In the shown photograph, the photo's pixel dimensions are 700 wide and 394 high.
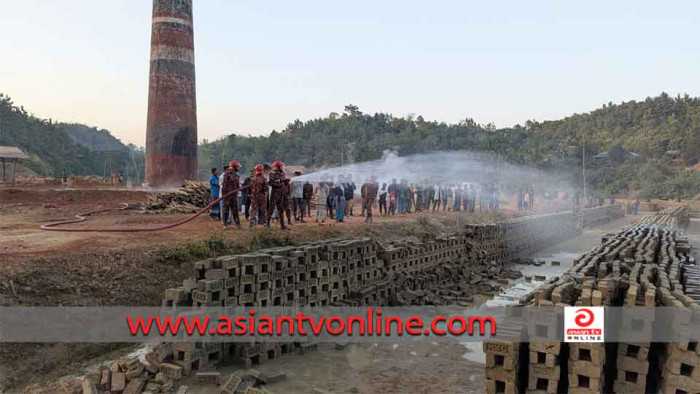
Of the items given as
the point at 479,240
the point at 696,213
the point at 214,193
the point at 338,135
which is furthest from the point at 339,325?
the point at 338,135

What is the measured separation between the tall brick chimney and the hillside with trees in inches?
1238

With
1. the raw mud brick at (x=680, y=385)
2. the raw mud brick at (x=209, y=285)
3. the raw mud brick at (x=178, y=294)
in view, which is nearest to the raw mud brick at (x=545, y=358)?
the raw mud brick at (x=680, y=385)

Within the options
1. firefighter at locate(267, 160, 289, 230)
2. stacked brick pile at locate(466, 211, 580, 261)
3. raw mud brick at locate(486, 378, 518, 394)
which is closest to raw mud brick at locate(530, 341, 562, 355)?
raw mud brick at locate(486, 378, 518, 394)

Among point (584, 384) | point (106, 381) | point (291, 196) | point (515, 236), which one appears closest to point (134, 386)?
point (106, 381)

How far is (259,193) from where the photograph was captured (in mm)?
13086

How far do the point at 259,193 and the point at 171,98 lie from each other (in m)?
12.2

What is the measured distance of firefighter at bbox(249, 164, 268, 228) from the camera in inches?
503

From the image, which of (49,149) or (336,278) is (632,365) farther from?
(49,149)

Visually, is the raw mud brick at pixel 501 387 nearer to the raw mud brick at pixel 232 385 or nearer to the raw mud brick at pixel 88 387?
the raw mud brick at pixel 232 385

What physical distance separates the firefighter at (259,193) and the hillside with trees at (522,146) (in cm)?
4315

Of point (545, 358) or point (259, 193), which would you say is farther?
point (259, 193)

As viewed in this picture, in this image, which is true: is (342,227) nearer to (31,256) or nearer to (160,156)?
(31,256)

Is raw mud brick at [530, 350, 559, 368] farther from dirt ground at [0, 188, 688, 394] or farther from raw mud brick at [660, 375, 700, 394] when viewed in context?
dirt ground at [0, 188, 688, 394]

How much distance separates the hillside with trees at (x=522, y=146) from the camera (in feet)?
205
